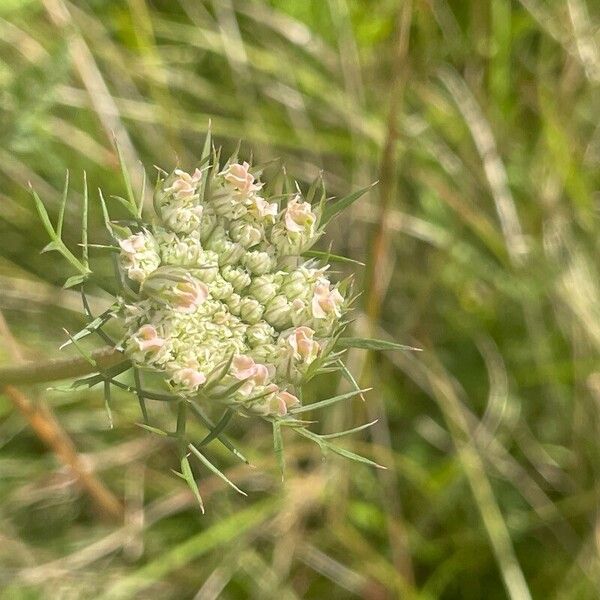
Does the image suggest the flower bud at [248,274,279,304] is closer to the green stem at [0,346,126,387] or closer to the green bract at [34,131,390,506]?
the green bract at [34,131,390,506]

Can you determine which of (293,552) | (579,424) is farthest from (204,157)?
(579,424)

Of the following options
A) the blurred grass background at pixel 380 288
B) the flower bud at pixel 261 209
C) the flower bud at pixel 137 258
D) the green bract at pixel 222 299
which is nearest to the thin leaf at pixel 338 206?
the green bract at pixel 222 299

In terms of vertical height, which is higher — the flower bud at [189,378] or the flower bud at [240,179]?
the flower bud at [240,179]

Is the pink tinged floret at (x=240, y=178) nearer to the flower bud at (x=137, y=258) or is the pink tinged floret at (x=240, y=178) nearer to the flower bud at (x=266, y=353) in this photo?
the flower bud at (x=137, y=258)

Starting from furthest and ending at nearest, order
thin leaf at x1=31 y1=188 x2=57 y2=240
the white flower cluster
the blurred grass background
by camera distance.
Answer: the blurred grass background < the white flower cluster < thin leaf at x1=31 y1=188 x2=57 y2=240

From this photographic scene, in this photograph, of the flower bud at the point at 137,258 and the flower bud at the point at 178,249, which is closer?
the flower bud at the point at 137,258

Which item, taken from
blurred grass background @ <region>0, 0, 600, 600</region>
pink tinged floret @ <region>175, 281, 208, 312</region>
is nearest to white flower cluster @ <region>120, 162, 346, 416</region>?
pink tinged floret @ <region>175, 281, 208, 312</region>

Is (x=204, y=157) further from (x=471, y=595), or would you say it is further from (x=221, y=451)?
(x=471, y=595)
